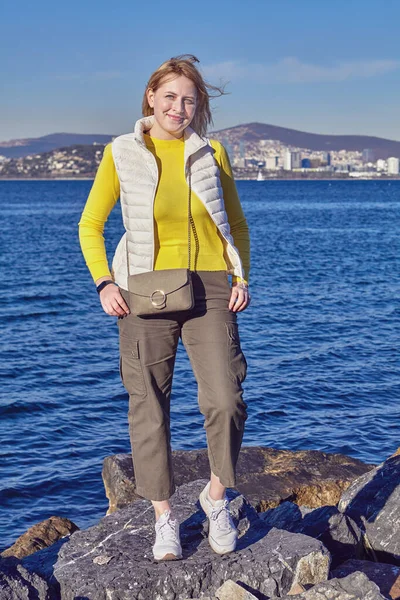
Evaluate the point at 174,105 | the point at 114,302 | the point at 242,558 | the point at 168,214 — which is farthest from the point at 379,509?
the point at 174,105

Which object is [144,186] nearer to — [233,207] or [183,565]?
[233,207]

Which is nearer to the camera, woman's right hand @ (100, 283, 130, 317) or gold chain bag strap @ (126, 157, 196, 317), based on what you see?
gold chain bag strap @ (126, 157, 196, 317)

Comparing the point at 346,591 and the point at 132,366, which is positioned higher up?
the point at 132,366

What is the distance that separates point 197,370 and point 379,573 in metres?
1.61

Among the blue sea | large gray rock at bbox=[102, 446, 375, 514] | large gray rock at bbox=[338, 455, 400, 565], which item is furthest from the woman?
the blue sea

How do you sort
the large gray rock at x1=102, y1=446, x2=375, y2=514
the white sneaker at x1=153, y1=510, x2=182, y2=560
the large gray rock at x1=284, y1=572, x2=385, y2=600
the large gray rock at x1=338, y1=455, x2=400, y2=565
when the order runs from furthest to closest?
1. the large gray rock at x1=102, y1=446, x2=375, y2=514
2. the large gray rock at x1=338, y1=455, x2=400, y2=565
3. the white sneaker at x1=153, y1=510, x2=182, y2=560
4. the large gray rock at x1=284, y1=572, x2=385, y2=600

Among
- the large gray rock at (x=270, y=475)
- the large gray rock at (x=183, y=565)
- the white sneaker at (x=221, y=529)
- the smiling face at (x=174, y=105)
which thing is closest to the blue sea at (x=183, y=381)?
the large gray rock at (x=270, y=475)

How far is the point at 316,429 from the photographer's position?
1276 cm

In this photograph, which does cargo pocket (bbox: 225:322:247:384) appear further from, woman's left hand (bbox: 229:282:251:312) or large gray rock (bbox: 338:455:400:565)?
large gray rock (bbox: 338:455:400:565)

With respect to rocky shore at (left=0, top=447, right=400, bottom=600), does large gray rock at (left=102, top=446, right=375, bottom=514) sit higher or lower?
lower

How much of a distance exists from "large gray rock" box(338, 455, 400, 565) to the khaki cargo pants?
140cm

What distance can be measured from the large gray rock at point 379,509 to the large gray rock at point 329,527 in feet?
0.39

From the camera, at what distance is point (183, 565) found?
4.52 m

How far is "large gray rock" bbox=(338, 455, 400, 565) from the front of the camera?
17.5 feet
